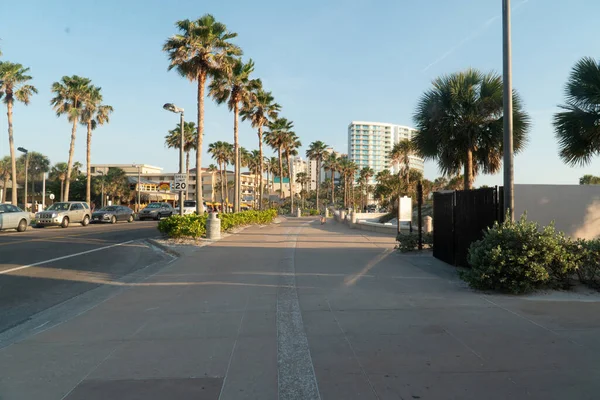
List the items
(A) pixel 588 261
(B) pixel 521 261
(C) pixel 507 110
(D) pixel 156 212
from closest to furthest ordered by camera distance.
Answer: (B) pixel 521 261 → (A) pixel 588 261 → (C) pixel 507 110 → (D) pixel 156 212

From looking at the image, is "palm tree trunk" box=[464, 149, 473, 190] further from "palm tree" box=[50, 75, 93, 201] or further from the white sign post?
"palm tree" box=[50, 75, 93, 201]

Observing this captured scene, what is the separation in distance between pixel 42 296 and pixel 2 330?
7.23ft

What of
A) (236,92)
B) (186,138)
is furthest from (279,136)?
(236,92)

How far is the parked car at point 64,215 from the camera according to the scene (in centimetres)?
2748

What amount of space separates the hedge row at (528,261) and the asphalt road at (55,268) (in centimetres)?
752

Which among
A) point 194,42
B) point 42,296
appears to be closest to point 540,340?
point 42,296

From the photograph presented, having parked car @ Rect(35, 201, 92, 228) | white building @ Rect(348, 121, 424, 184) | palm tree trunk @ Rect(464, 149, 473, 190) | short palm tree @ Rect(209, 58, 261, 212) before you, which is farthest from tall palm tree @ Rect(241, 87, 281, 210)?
white building @ Rect(348, 121, 424, 184)

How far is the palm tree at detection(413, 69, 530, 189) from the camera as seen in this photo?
44.8 feet

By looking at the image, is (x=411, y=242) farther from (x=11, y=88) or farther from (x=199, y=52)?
(x=11, y=88)

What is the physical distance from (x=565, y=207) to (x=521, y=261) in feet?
13.1

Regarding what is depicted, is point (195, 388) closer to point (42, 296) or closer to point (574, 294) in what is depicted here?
point (42, 296)

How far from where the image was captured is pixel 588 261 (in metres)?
7.96

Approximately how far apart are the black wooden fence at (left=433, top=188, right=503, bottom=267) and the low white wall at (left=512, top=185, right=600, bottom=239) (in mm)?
1159

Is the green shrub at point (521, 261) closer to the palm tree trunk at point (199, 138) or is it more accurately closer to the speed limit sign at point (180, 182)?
the speed limit sign at point (180, 182)
